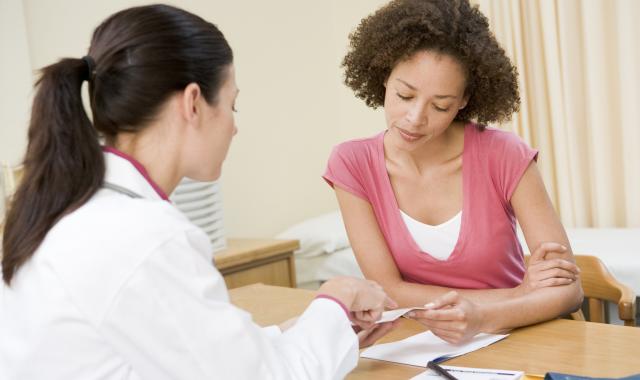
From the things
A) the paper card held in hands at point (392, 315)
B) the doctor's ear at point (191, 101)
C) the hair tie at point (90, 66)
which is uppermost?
the hair tie at point (90, 66)

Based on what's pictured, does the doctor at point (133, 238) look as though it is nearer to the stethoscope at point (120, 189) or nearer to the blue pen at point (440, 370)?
the stethoscope at point (120, 189)

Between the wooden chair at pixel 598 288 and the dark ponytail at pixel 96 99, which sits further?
the wooden chair at pixel 598 288

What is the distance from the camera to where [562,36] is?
11.0ft

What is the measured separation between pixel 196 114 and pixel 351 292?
38 cm

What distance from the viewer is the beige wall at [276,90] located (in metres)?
3.02

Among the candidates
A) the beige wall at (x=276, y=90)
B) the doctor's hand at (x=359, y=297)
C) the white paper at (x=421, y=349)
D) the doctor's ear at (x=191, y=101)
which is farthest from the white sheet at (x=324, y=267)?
the doctor's ear at (x=191, y=101)

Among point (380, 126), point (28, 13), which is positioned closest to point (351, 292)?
point (28, 13)

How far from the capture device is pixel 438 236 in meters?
1.80

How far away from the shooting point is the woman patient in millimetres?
1725

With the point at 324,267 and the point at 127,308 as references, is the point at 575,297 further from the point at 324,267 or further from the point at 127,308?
the point at 324,267

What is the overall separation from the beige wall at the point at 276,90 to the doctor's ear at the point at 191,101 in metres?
2.04

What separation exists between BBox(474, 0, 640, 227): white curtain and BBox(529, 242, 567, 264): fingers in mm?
1895

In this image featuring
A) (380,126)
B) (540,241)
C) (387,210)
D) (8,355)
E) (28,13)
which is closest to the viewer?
(8,355)

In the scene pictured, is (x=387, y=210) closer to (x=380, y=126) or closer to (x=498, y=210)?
(x=498, y=210)
